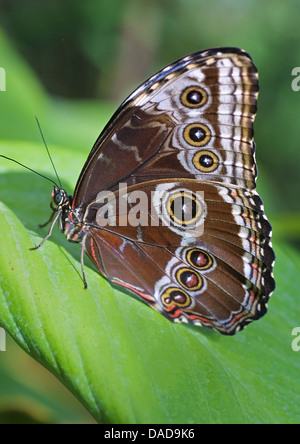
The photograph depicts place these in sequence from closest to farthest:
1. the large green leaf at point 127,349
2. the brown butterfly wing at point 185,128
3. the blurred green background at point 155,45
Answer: the large green leaf at point 127,349 → the brown butterfly wing at point 185,128 → the blurred green background at point 155,45

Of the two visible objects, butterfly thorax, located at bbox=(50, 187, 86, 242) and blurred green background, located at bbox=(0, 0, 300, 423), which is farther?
blurred green background, located at bbox=(0, 0, 300, 423)

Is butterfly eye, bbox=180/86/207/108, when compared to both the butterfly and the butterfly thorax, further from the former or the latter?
the butterfly thorax

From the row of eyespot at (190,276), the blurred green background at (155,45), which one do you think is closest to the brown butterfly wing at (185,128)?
the row of eyespot at (190,276)

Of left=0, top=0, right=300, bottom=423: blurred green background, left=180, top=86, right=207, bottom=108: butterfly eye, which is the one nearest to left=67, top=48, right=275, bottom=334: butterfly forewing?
left=180, top=86, right=207, bottom=108: butterfly eye

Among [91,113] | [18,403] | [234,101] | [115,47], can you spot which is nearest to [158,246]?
[234,101]

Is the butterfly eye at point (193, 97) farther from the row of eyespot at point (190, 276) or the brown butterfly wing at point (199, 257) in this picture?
the row of eyespot at point (190, 276)

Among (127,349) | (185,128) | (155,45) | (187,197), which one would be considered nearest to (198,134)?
(185,128)
